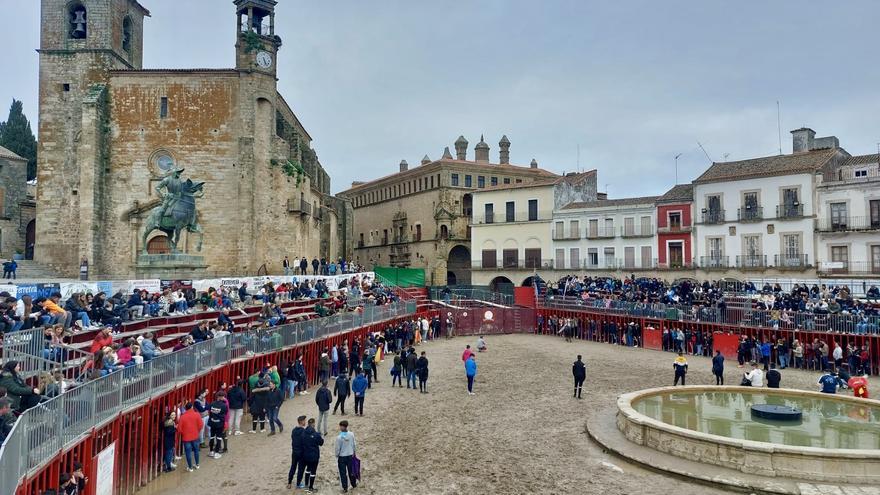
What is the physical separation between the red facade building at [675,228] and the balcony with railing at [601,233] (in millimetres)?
3849

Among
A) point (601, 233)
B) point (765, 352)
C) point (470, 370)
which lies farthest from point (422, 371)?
point (601, 233)

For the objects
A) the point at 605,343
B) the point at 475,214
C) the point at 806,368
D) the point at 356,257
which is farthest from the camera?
the point at 356,257

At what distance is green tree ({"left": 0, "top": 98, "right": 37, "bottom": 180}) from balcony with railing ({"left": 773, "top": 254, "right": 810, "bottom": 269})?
65.4m

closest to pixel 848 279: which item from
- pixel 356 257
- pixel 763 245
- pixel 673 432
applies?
pixel 763 245

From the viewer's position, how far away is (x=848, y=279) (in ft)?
116

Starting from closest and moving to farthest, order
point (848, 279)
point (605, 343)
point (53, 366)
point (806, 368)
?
point (53, 366), point (806, 368), point (605, 343), point (848, 279)

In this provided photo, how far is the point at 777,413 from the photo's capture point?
46.8 ft

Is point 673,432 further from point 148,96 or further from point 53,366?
point 148,96

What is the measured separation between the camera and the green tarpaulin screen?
48.3 metres

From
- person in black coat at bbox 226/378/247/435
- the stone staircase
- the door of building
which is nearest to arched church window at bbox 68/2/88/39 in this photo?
the stone staircase

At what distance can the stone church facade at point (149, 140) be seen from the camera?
3838cm

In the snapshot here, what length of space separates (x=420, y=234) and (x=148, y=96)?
34.8 m

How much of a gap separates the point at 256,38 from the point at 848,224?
3929cm

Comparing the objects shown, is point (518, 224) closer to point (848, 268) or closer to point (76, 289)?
point (848, 268)
